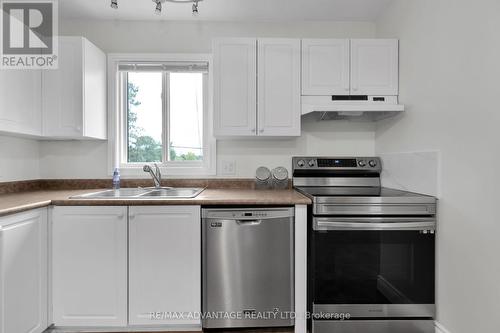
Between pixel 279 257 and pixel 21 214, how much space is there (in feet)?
5.03

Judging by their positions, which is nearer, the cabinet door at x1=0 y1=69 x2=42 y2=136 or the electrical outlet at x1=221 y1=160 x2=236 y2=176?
the cabinet door at x1=0 y1=69 x2=42 y2=136

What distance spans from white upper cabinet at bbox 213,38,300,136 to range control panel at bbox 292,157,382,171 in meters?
0.34

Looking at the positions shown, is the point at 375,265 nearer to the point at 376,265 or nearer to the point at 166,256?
the point at 376,265

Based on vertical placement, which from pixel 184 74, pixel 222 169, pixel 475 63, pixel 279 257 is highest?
pixel 184 74

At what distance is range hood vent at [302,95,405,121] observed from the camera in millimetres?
2096

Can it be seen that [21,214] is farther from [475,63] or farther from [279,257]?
[475,63]

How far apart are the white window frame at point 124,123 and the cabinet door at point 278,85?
20.8 inches

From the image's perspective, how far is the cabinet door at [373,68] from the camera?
87.5 inches

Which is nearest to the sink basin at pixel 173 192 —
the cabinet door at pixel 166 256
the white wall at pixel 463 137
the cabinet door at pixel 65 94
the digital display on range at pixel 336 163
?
the cabinet door at pixel 166 256

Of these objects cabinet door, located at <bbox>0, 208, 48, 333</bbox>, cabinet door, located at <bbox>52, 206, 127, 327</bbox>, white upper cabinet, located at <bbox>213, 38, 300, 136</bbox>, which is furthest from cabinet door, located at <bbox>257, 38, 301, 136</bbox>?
cabinet door, located at <bbox>0, 208, 48, 333</bbox>

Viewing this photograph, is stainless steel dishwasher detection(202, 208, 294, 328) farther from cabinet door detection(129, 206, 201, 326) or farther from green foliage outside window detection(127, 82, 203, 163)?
green foliage outside window detection(127, 82, 203, 163)

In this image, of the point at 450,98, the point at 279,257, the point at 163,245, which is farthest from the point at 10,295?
the point at 450,98

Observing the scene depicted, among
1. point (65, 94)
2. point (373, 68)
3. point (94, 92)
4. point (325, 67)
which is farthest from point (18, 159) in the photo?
point (373, 68)

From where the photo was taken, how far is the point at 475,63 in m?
1.43
